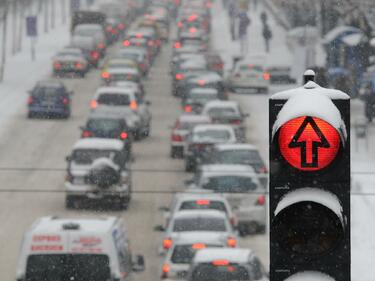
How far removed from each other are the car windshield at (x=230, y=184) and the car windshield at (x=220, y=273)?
9555mm

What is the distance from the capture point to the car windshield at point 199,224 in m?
23.1

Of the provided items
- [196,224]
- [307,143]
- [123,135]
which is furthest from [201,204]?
[307,143]

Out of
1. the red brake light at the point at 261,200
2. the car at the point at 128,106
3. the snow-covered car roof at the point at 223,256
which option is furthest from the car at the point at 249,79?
the snow-covered car roof at the point at 223,256

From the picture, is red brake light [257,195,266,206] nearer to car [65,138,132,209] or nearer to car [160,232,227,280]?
car [65,138,132,209]

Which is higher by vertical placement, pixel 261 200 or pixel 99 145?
pixel 99 145

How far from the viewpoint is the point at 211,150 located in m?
33.7

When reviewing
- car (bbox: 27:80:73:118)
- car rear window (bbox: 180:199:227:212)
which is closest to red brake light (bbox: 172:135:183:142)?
car (bbox: 27:80:73:118)

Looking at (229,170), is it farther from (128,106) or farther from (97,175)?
(128,106)

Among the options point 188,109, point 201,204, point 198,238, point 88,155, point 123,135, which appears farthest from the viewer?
point 188,109

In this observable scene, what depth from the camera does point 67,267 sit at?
Result: 1733 centimetres

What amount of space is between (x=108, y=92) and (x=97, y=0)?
85.4 m

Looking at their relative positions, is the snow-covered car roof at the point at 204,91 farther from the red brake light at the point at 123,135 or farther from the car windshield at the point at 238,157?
the car windshield at the point at 238,157

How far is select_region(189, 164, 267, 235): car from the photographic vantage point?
89.5 ft

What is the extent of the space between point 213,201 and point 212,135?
10167 mm
